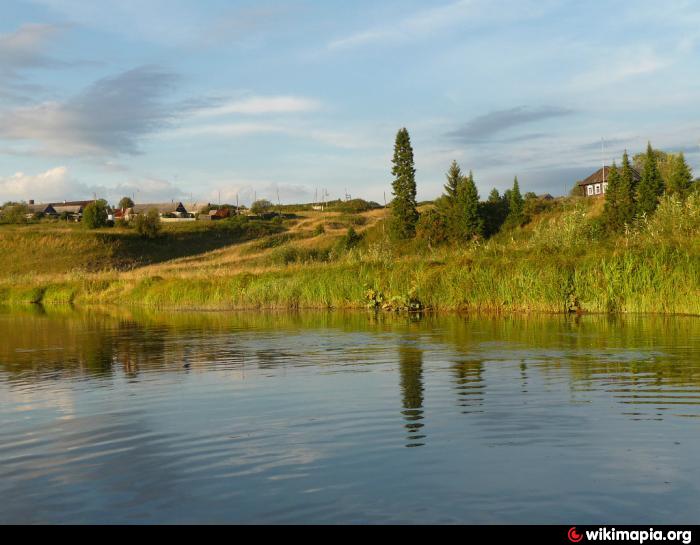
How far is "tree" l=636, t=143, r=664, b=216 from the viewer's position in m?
82.8

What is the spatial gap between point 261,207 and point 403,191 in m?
72.2

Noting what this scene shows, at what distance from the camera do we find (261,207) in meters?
167

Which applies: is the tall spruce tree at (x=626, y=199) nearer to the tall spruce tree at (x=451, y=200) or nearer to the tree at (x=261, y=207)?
the tall spruce tree at (x=451, y=200)

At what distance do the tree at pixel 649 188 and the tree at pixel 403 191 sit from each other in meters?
26.7

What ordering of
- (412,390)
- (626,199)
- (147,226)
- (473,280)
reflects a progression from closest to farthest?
1. (412,390)
2. (473,280)
3. (626,199)
4. (147,226)

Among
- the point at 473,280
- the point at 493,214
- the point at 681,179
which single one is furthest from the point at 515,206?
the point at 473,280

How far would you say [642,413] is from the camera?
37.5ft

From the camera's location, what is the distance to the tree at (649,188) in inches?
3260

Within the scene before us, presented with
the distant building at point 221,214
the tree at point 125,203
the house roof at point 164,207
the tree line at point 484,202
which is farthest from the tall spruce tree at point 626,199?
the tree at point 125,203

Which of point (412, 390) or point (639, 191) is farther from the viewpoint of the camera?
point (639, 191)

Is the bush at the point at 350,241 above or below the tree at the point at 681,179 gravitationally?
below
